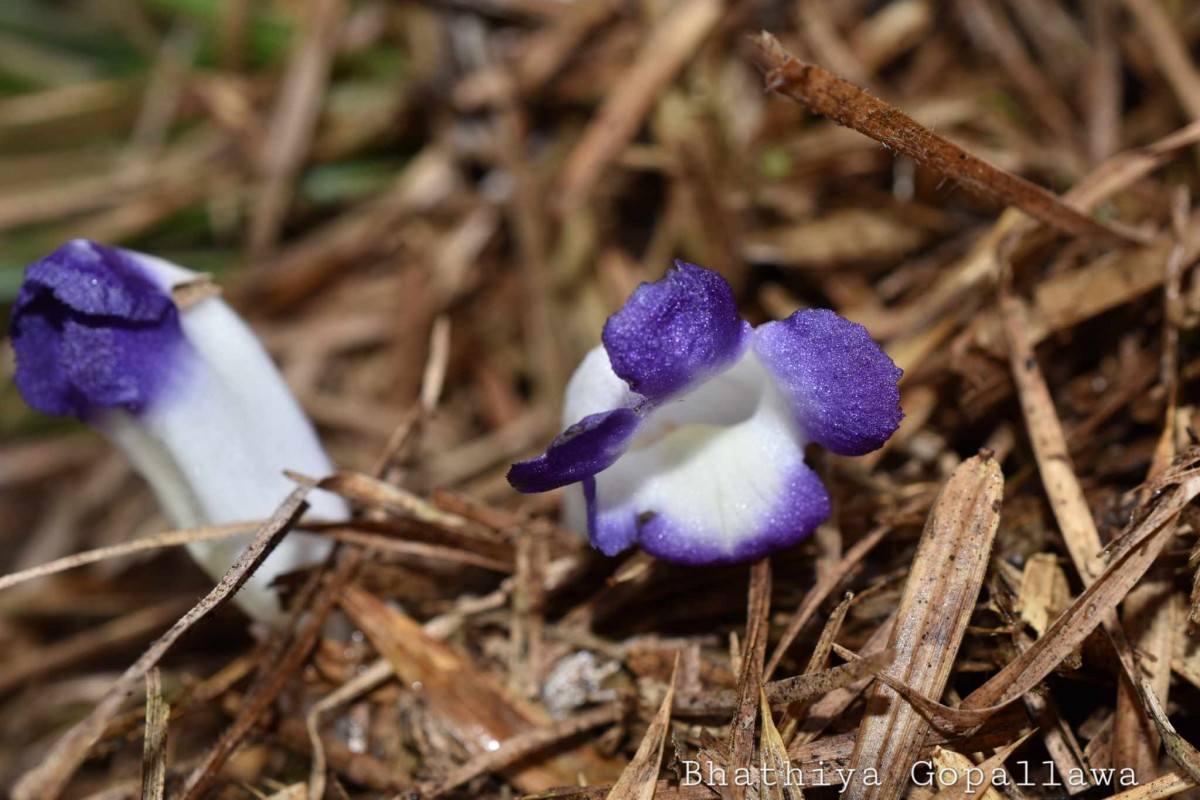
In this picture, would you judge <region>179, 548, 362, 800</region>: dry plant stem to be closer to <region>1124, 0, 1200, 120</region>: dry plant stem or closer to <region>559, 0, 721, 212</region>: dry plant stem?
<region>559, 0, 721, 212</region>: dry plant stem

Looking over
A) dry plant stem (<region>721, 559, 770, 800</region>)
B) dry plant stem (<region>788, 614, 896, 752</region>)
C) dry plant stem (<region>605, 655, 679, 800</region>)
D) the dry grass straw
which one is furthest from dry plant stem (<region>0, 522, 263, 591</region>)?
dry plant stem (<region>788, 614, 896, 752</region>)

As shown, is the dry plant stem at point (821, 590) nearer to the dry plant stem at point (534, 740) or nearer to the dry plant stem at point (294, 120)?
the dry plant stem at point (534, 740)

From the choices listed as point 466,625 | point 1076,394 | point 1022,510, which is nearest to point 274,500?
point 466,625

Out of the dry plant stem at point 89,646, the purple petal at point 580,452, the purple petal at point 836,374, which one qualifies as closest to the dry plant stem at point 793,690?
the purple petal at point 836,374

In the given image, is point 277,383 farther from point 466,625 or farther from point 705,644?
point 705,644

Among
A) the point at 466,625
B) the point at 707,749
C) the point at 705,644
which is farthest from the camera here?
the point at 466,625
